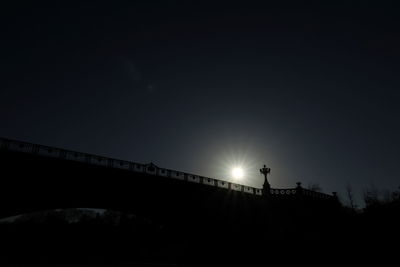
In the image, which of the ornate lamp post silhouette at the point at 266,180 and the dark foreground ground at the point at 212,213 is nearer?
the dark foreground ground at the point at 212,213

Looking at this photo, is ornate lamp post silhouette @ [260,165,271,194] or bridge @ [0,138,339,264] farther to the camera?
ornate lamp post silhouette @ [260,165,271,194]

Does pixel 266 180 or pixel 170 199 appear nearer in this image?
pixel 170 199

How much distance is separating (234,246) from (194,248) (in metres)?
4.45

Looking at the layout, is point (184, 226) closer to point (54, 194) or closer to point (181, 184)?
point (181, 184)

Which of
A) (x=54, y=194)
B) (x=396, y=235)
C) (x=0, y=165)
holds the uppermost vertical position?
(x=0, y=165)

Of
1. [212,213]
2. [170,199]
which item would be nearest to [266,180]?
[212,213]

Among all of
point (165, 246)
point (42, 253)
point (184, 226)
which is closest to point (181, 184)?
point (184, 226)

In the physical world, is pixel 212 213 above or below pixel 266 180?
below

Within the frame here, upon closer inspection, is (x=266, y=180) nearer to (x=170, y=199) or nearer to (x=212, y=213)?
(x=212, y=213)

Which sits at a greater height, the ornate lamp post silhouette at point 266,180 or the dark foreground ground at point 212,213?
the ornate lamp post silhouette at point 266,180

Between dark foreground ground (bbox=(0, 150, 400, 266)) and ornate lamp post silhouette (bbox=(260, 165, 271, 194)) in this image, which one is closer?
dark foreground ground (bbox=(0, 150, 400, 266))

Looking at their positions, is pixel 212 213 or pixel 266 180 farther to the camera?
pixel 266 180

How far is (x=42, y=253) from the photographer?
48844 millimetres

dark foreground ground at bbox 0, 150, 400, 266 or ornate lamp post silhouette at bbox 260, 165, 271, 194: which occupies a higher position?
ornate lamp post silhouette at bbox 260, 165, 271, 194
